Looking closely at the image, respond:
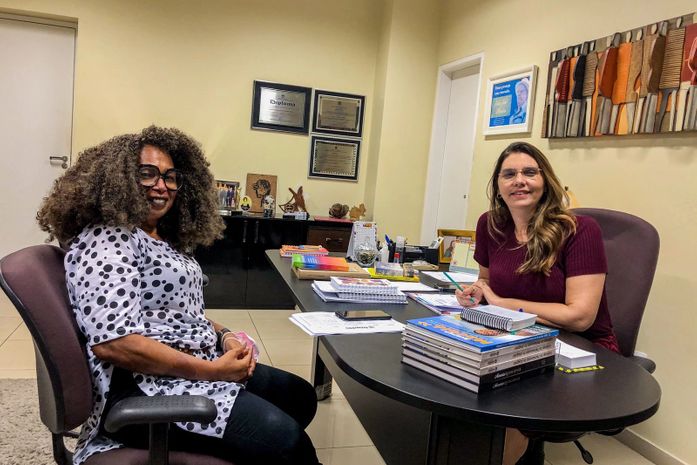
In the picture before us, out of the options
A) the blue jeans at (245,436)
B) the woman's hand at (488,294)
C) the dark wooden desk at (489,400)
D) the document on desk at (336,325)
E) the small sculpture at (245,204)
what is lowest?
the blue jeans at (245,436)

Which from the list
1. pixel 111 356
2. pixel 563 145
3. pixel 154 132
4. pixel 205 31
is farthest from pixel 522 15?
pixel 111 356

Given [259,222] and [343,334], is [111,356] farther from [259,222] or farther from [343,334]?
[259,222]

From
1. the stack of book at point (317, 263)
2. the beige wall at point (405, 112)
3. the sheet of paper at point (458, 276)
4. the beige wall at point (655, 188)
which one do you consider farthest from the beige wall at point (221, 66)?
the stack of book at point (317, 263)

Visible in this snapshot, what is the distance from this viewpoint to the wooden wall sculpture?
222 centimetres

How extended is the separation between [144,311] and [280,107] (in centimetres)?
352

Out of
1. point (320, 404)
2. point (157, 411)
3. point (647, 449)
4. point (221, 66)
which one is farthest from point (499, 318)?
point (221, 66)

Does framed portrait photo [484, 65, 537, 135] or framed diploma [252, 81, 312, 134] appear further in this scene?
framed diploma [252, 81, 312, 134]

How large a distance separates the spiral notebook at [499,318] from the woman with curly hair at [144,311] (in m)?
0.50

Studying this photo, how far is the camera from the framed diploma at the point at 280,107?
4461mm

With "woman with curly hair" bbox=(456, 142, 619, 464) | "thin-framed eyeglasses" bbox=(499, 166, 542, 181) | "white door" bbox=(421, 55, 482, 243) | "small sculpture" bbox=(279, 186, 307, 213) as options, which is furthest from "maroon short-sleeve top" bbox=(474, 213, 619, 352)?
"small sculpture" bbox=(279, 186, 307, 213)

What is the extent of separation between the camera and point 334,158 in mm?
4695

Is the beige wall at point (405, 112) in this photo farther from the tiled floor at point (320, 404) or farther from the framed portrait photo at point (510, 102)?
the tiled floor at point (320, 404)

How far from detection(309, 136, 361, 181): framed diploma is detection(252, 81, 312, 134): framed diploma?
0.65ft

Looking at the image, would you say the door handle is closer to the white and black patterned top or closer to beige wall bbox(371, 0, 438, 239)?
beige wall bbox(371, 0, 438, 239)
